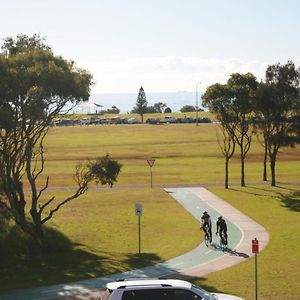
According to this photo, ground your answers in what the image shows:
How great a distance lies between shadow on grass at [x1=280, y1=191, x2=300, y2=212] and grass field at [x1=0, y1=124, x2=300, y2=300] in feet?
0.22

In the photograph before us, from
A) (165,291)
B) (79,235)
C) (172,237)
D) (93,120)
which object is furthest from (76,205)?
(93,120)

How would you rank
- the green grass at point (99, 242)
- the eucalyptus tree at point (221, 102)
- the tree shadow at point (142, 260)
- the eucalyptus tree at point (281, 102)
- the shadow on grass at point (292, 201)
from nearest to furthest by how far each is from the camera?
the green grass at point (99, 242)
the tree shadow at point (142, 260)
the shadow on grass at point (292, 201)
the eucalyptus tree at point (281, 102)
the eucalyptus tree at point (221, 102)

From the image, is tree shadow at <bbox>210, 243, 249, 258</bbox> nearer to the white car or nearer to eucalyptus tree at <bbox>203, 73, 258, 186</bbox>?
the white car

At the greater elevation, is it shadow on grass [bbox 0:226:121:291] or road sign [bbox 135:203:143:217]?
road sign [bbox 135:203:143:217]

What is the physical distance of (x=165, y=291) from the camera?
13984mm

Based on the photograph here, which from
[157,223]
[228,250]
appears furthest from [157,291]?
[157,223]

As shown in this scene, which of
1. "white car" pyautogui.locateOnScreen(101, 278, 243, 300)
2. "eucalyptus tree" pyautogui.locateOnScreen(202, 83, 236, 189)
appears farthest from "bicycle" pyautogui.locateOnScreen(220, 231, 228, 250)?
"eucalyptus tree" pyautogui.locateOnScreen(202, 83, 236, 189)

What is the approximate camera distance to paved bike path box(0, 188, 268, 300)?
68.0ft

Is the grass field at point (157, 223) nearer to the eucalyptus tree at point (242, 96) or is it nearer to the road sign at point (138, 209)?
the road sign at point (138, 209)

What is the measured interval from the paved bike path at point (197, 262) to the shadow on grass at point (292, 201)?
4.12 m

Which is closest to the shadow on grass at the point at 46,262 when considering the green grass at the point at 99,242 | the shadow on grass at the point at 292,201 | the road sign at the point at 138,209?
the green grass at the point at 99,242

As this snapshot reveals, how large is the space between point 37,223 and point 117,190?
2229 cm

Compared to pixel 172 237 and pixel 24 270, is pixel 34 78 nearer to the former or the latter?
pixel 24 270

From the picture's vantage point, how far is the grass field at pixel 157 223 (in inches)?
912
